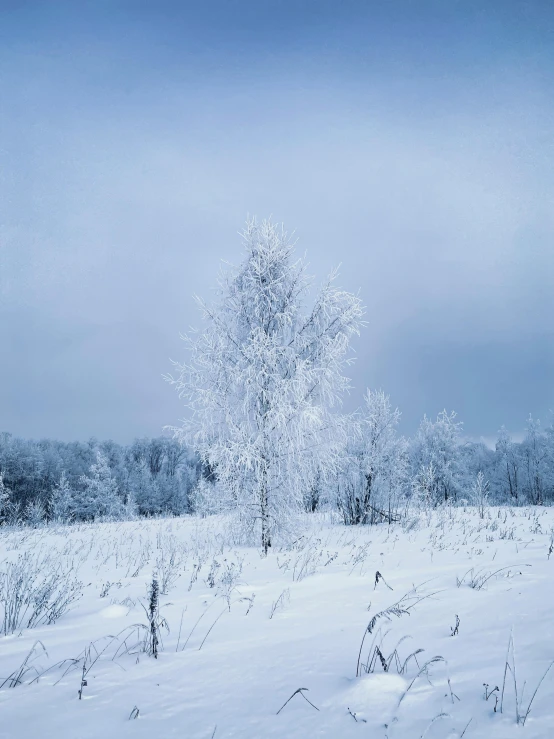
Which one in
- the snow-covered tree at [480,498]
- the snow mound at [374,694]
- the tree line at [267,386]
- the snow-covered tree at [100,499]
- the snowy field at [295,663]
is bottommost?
the snow-covered tree at [100,499]

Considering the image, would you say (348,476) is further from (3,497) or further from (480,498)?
(3,497)

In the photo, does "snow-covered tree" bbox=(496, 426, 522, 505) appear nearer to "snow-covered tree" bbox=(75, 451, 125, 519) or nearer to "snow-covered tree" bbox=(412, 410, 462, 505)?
"snow-covered tree" bbox=(412, 410, 462, 505)

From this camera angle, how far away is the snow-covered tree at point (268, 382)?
8.60 m

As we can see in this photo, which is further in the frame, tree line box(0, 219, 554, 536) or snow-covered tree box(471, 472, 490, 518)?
snow-covered tree box(471, 472, 490, 518)

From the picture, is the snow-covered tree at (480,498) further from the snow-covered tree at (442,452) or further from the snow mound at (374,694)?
the snow-covered tree at (442,452)

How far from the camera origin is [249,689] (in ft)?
6.38

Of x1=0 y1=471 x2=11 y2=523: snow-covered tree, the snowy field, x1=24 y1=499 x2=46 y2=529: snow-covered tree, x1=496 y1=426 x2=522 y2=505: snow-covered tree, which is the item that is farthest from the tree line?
x1=496 y1=426 x2=522 y2=505: snow-covered tree

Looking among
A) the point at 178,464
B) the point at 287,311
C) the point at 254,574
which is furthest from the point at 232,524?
the point at 178,464

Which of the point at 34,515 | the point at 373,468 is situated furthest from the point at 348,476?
the point at 34,515

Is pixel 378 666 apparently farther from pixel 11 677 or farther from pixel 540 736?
pixel 11 677

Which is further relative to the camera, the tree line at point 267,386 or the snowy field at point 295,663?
the tree line at point 267,386

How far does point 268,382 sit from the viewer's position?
8.93 metres

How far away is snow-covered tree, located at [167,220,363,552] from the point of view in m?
8.60

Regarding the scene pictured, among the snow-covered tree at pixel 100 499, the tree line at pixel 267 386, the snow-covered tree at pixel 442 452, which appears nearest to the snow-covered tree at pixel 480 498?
the tree line at pixel 267 386
